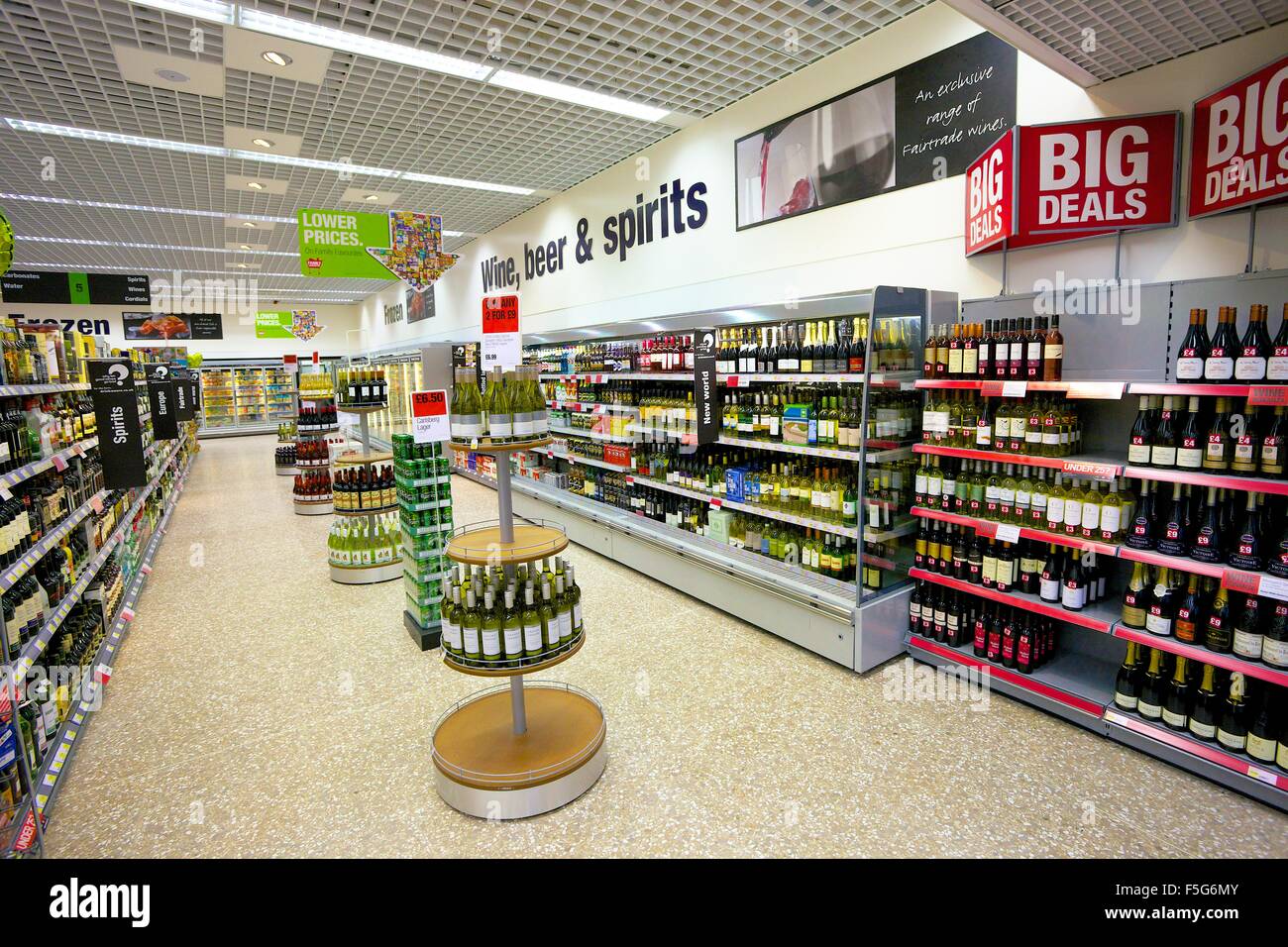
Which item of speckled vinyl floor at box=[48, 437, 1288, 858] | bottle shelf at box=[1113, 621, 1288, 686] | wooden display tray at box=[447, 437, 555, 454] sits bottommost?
speckled vinyl floor at box=[48, 437, 1288, 858]

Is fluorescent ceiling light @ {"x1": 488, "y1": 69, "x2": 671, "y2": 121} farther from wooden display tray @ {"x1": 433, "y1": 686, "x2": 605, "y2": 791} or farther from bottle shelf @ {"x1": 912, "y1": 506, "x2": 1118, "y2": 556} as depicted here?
wooden display tray @ {"x1": 433, "y1": 686, "x2": 605, "y2": 791}

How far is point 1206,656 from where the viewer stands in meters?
2.64

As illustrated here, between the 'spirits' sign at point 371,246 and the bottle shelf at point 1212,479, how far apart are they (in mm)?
6378

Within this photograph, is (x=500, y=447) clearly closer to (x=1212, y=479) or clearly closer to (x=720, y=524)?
(x=720, y=524)

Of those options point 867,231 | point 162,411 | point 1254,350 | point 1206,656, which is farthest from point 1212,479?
point 162,411

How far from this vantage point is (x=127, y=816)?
2686 mm

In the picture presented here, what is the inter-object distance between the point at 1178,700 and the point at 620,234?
21.3ft

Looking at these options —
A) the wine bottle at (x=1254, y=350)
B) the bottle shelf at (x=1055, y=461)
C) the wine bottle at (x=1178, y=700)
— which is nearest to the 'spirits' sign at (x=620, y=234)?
the bottle shelf at (x=1055, y=461)

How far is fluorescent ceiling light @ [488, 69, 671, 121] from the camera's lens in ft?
16.9

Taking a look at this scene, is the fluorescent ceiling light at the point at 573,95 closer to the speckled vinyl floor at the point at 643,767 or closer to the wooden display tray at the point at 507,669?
the speckled vinyl floor at the point at 643,767

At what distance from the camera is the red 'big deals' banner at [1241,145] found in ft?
8.07

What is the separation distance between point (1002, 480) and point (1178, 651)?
1.11 m

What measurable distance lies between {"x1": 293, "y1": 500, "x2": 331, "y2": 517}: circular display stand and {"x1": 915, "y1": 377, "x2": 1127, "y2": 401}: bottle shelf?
25.6 feet

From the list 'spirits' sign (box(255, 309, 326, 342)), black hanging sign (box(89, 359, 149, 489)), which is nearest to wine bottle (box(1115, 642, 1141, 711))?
black hanging sign (box(89, 359, 149, 489))
